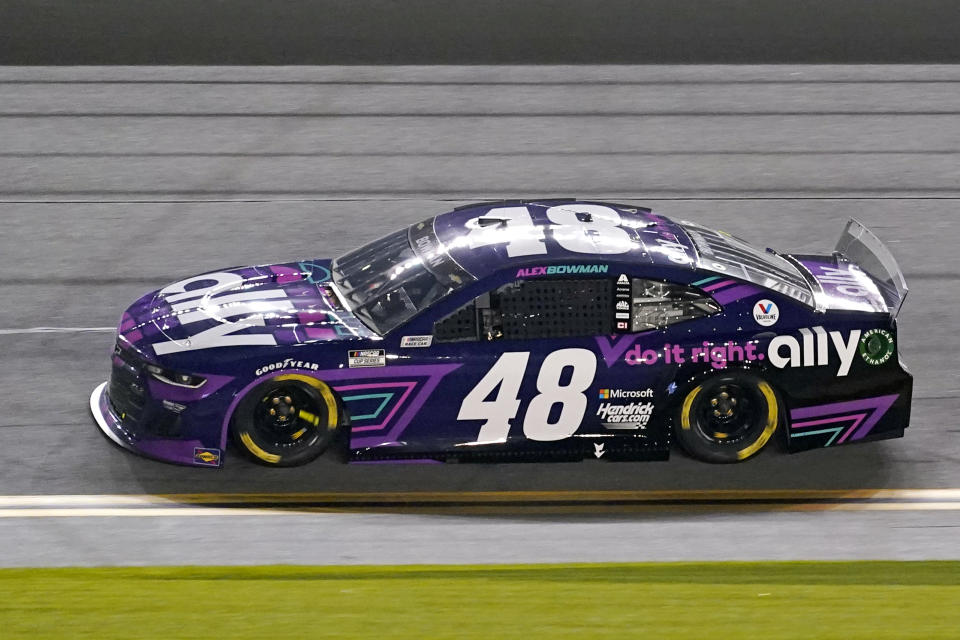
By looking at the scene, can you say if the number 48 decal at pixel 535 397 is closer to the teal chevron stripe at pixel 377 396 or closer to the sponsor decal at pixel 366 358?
the teal chevron stripe at pixel 377 396

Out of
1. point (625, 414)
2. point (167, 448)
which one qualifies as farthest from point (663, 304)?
point (167, 448)

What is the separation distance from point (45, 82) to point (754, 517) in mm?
11722

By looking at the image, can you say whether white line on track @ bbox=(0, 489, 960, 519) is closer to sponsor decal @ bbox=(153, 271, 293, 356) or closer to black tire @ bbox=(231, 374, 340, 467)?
black tire @ bbox=(231, 374, 340, 467)

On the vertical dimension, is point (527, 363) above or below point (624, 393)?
above

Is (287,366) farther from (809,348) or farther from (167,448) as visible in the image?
(809,348)

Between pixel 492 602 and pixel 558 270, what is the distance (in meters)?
2.42

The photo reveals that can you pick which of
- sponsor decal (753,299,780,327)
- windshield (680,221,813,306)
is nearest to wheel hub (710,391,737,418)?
sponsor decal (753,299,780,327)

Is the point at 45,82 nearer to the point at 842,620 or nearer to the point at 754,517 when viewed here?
the point at 754,517

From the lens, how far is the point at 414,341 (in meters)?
7.63

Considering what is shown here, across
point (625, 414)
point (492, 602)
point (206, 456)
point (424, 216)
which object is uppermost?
point (424, 216)

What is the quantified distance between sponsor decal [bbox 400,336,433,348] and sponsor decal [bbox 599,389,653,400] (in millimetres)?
1028

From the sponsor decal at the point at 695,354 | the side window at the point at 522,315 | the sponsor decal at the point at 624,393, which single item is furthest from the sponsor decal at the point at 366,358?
the sponsor decal at the point at 695,354

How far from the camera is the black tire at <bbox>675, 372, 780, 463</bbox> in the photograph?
25.7 feet

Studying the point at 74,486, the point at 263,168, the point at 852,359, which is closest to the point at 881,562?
the point at 852,359
